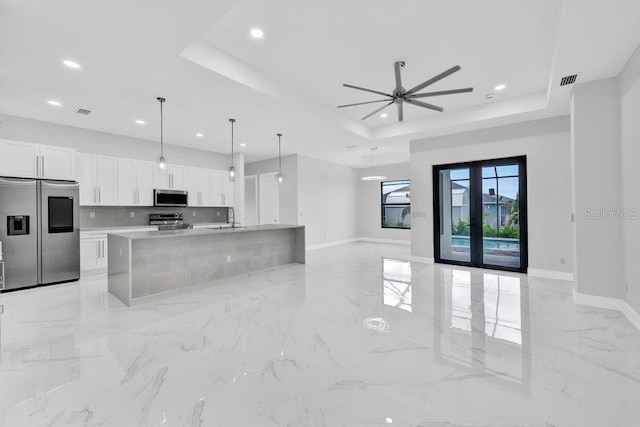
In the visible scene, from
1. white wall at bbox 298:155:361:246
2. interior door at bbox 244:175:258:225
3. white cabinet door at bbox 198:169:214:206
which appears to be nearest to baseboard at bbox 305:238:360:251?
white wall at bbox 298:155:361:246

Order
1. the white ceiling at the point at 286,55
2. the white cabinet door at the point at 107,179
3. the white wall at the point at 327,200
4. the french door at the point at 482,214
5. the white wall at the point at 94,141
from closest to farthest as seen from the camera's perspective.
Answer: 1. the white ceiling at the point at 286,55
2. the white wall at the point at 94,141
3. the french door at the point at 482,214
4. the white cabinet door at the point at 107,179
5. the white wall at the point at 327,200

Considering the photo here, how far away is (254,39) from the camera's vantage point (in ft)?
10.6

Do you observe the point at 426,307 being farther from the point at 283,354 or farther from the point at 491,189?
the point at 491,189

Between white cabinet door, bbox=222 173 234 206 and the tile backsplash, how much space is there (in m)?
0.58

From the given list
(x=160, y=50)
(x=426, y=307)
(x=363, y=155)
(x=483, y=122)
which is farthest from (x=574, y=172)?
(x=363, y=155)

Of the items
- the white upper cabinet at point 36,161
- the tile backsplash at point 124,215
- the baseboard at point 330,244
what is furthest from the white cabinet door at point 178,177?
the baseboard at point 330,244

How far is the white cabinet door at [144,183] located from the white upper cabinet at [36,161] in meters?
1.26

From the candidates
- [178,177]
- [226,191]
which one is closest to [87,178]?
[178,177]

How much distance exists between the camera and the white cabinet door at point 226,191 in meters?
7.77

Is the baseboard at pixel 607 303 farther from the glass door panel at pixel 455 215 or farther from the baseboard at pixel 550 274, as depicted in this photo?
the glass door panel at pixel 455 215

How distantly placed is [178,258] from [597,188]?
5675 millimetres

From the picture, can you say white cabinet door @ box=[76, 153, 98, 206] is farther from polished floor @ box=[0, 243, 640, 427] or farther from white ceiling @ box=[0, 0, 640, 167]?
polished floor @ box=[0, 243, 640, 427]

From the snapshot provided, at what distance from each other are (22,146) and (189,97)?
2827mm

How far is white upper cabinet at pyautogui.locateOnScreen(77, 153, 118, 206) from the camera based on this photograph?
215 inches
